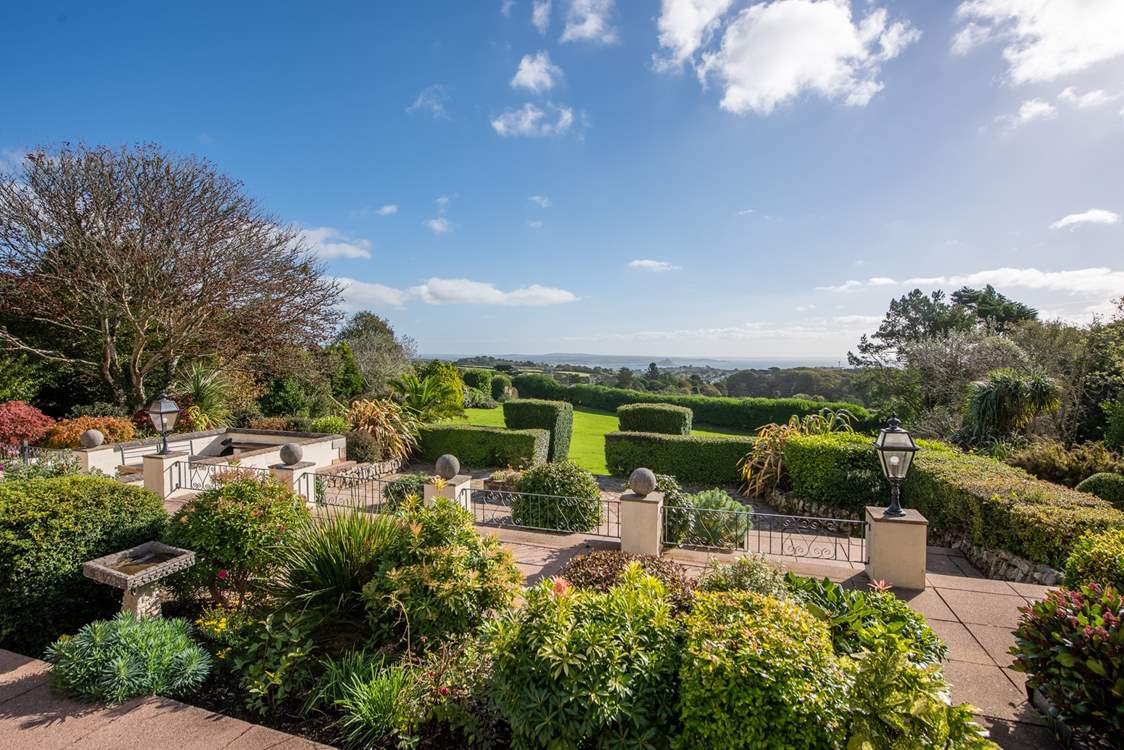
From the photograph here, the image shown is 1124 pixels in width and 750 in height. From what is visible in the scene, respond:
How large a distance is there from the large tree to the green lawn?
27.4 ft

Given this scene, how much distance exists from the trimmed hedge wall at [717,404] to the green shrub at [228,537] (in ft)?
56.9

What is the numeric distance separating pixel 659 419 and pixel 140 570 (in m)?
12.1

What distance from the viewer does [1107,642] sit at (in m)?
2.49

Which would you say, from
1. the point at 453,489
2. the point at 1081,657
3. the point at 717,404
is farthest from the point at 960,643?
the point at 717,404

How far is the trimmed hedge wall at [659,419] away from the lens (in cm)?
1416

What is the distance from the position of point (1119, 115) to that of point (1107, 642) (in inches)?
337

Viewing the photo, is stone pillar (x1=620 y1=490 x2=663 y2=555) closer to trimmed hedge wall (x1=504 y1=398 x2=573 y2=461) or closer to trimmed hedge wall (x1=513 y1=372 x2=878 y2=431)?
trimmed hedge wall (x1=504 y1=398 x2=573 y2=461)

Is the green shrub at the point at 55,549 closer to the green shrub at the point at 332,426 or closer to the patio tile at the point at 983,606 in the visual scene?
the patio tile at the point at 983,606

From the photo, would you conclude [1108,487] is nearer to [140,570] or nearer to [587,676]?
[587,676]

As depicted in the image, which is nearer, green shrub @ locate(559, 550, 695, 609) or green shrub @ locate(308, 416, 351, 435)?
green shrub @ locate(559, 550, 695, 609)

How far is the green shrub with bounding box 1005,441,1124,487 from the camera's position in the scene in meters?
8.34

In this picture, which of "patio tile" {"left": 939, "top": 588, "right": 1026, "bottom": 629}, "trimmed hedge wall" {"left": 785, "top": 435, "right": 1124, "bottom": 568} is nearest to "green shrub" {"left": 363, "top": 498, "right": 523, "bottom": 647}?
"patio tile" {"left": 939, "top": 588, "right": 1026, "bottom": 629}

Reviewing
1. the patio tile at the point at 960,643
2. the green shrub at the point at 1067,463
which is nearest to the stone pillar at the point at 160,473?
the patio tile at the point at 960,643

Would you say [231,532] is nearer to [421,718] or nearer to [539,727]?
[421,718]
